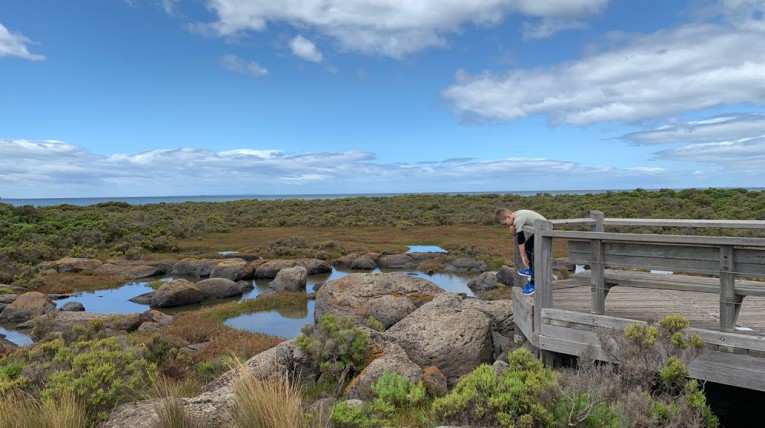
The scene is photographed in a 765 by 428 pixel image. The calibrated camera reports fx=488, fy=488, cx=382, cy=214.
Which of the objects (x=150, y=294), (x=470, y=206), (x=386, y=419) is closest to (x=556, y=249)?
(x=150, y=294)

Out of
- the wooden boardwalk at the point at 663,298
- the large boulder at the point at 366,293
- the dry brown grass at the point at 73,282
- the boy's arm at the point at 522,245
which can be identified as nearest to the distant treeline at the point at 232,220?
the dry brown grass at the point at 73,282

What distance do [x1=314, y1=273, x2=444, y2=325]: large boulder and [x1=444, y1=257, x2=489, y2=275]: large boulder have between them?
12122mm

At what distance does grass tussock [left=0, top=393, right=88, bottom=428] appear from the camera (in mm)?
5180

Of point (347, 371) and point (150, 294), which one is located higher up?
point (347, 371)

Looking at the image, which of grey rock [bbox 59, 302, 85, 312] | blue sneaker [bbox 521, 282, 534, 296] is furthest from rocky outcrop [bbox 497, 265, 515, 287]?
grey rock [bbox 59, 302, 85, 312]

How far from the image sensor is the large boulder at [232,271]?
25503 mm

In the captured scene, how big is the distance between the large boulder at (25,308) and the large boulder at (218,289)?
18.4 feet

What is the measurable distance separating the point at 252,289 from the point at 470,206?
4937 centimetres

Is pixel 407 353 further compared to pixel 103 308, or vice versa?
pixel 103 308

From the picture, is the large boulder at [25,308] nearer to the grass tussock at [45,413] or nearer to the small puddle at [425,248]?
the grass tussock at [45,413]

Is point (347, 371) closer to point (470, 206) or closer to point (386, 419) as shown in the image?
point (386, 419)

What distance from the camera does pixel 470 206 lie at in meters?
69.2

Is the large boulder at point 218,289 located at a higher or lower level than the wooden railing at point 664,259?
lower

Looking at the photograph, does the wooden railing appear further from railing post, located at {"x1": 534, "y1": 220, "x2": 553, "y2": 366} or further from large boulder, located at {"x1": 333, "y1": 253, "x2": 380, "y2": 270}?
large boulder, located at {"x1": 333, "y1": 253, "x2": 380, "y2": 270}
